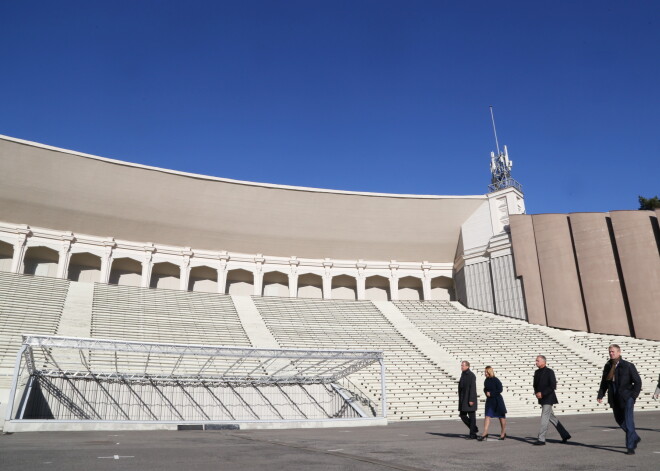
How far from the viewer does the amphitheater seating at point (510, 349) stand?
21625 mm

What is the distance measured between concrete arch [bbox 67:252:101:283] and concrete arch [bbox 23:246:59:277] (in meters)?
1.24

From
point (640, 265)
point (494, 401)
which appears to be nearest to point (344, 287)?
point (640, 265)

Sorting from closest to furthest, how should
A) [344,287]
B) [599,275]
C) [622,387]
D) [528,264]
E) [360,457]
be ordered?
[360,457] → [622,387] → [599,275] → [528,264] → [344,287]

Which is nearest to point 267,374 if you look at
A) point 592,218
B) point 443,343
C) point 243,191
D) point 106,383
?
point 106,383

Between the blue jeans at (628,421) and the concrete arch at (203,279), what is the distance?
37.6 meters

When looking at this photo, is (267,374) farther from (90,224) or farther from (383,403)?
(90,224)

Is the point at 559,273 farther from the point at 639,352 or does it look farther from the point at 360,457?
the point at 360,457

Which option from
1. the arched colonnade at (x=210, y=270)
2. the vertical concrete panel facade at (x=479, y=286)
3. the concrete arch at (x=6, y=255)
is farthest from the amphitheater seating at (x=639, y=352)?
the concrete arch at (x=6, y=255)

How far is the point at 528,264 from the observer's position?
3591 cm

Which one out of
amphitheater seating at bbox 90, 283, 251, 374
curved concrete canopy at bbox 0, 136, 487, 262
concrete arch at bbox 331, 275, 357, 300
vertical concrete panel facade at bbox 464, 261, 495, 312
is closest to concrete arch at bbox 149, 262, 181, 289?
curved concrete canopy at bbox 0, 136, 487, 262

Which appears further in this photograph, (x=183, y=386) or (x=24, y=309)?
(x=24, y=309)

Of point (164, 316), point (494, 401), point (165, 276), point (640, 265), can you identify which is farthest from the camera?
point (165, 276)

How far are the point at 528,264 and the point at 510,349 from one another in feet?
31.4

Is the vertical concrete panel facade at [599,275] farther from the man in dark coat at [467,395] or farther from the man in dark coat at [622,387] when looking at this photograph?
the man in dark coat at [622,387]
